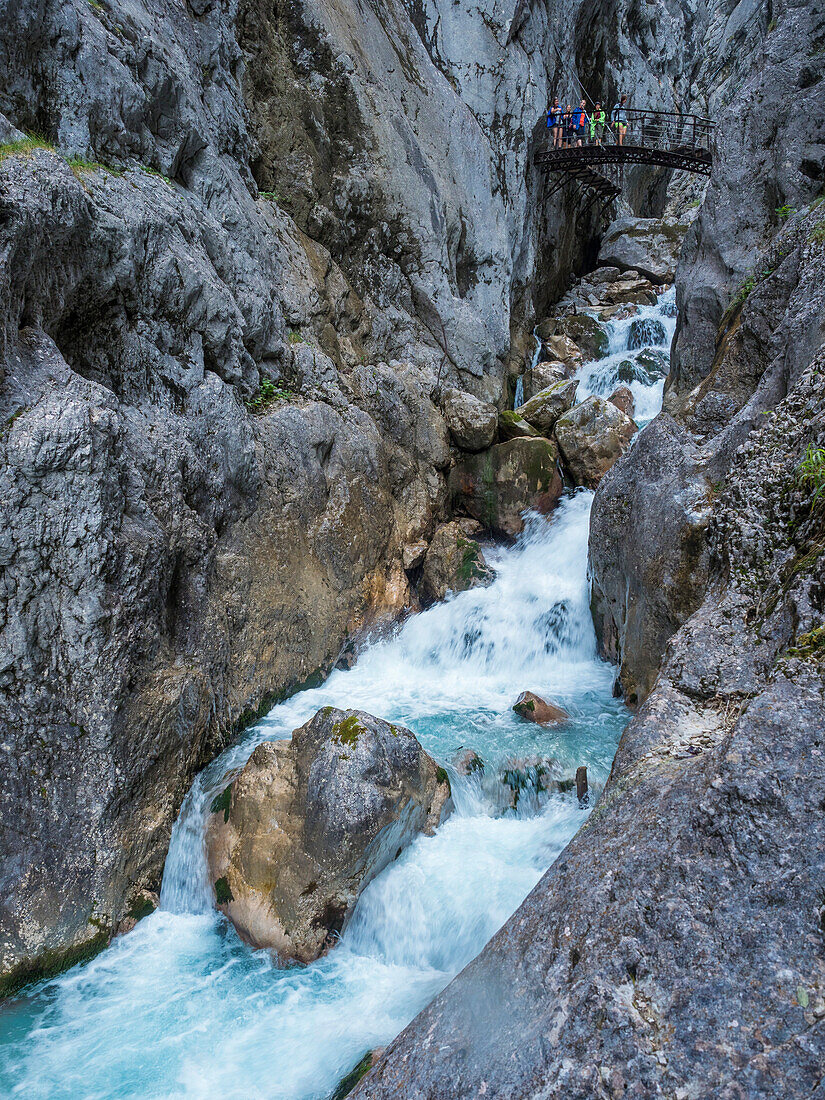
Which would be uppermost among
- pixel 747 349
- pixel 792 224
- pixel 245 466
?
pixel 792 224

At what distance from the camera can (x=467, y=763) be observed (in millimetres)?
6887

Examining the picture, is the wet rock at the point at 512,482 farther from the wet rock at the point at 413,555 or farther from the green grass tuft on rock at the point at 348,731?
the green grass tuft on rock at the point at 348,731

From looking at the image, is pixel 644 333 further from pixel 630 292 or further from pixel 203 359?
pixel 203 359

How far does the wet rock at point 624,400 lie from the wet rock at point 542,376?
2.14m

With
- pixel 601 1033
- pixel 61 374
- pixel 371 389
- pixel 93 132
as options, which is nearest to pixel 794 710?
pixel 601 1033

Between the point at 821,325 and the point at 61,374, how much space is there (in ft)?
22.3

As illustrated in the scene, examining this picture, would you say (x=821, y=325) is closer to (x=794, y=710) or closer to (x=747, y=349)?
(x=747, y=349)

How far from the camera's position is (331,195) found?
482 inches

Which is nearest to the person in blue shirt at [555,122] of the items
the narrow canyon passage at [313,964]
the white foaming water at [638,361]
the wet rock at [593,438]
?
the white foaming water at [638,361]

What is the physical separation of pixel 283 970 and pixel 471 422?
9.74 metres

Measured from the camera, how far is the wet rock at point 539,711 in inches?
307

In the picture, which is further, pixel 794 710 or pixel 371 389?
pixel 371 389

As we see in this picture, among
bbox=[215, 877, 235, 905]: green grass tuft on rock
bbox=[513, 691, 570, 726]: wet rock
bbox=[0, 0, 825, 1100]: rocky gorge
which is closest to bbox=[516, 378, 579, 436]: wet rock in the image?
bbox=[0, 0, 825, 1100]: rocky gorge

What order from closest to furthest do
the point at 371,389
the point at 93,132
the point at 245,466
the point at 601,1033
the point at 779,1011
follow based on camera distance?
the point at 779,1011, the point at 601,1033, the point at 93,132, the point at 245,466, the point at 371,389
